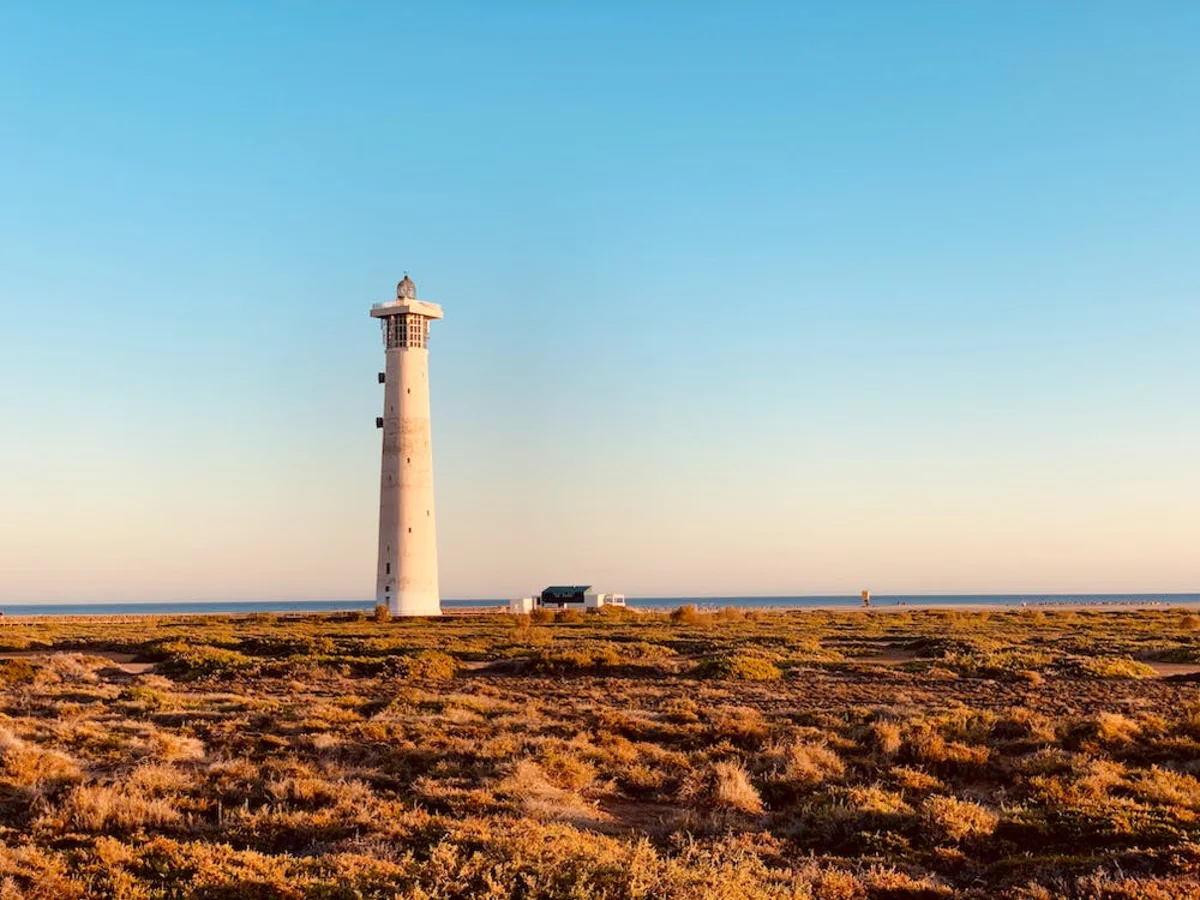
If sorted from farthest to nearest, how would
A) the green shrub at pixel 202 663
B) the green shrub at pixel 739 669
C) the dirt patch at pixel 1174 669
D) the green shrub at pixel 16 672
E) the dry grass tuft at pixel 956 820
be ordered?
the green shrub at pixel 202 663 → the green shrub at pixel 739 669 → the dirt patch at pixel 1174 669 → the green shrub at pixel 16 672 → the dry grass tuft at pixel 956 820

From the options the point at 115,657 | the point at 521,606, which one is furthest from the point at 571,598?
the point at 115,657

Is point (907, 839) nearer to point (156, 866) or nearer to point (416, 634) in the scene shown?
point (156, 866)

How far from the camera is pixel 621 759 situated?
15586 millimetres

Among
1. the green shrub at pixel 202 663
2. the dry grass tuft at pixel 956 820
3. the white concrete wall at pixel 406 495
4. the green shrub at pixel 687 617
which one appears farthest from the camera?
the green shrub at pixel 687 617

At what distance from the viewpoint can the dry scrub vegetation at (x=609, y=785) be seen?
951 centimetres

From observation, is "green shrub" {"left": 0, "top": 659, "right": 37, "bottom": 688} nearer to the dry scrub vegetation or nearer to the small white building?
the dry scrub vegetation

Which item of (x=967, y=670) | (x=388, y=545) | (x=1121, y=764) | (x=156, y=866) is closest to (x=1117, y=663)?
(x=967, y=670)

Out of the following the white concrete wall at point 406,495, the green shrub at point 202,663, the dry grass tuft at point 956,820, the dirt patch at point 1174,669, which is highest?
the white concrete wall at point 406,495

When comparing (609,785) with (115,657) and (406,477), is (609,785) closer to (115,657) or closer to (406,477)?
(115,657)

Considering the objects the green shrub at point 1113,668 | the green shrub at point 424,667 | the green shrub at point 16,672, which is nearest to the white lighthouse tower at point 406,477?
the green shrub at point 424,667

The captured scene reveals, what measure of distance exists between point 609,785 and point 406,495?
4028 cm

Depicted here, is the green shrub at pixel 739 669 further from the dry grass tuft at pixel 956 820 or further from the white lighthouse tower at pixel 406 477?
the white lighthouse tower at pixel 406 477

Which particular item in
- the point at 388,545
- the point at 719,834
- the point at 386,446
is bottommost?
the point at 719,834

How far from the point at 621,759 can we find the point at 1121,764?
6951 millimetres
